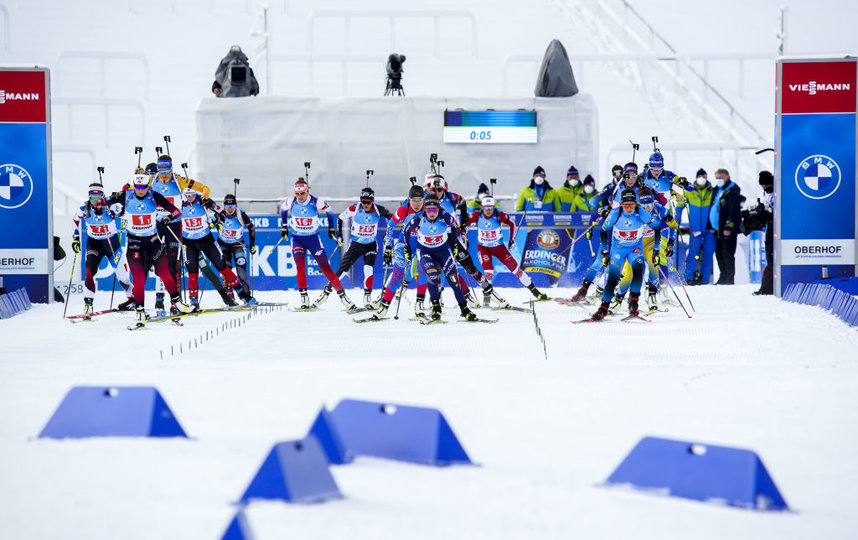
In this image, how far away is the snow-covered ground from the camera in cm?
476

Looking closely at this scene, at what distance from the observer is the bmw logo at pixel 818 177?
15.9 m

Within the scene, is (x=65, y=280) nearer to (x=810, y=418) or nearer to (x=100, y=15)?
(x=100, y=15)

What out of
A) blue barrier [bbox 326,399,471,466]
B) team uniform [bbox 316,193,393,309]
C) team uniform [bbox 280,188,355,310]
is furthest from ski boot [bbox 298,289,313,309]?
blue barrier [bbox 326,399,471,466]

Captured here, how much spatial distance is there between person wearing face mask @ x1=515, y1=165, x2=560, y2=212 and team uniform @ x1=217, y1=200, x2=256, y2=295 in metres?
5.11

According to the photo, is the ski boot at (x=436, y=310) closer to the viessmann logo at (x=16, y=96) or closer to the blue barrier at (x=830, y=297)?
the blue barrier at (x=830, y=297)

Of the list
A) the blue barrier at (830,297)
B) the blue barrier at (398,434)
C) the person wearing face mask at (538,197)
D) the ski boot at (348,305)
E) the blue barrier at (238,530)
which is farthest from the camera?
the person wearing face mask at (538,197)

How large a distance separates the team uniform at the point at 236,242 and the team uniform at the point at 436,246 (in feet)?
12.1

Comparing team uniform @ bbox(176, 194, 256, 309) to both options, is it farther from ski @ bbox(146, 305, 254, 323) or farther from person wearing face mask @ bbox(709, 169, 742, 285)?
person wearing face mask @ bbox(709, 169, 742, 285)

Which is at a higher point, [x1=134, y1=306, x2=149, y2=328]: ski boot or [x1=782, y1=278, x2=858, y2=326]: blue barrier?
[x1=782, y1=278, x2=858, y2=326]: blue barrier

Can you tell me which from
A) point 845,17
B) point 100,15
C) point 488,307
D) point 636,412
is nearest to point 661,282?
point 488,307

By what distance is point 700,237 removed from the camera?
19.4 m

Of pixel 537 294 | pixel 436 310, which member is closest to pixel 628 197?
pixel 436 310

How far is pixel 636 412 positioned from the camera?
721 centimetres

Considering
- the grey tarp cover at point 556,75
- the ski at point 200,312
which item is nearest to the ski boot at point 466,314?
the ski at point 200,312
